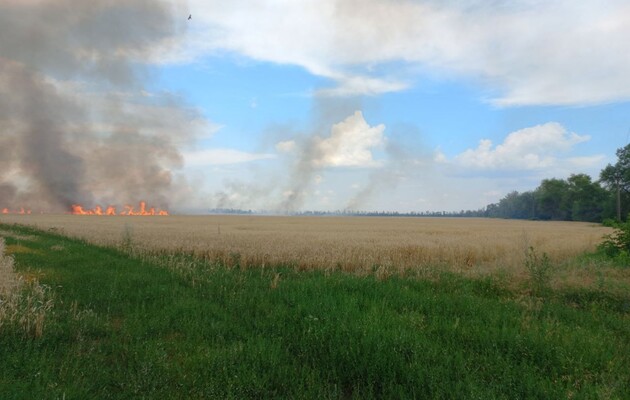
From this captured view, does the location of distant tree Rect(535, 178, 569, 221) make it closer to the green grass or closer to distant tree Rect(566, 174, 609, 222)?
distant tree Rect(566, 174, 609, 222)

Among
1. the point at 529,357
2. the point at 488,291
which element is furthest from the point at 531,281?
the point at 529,357

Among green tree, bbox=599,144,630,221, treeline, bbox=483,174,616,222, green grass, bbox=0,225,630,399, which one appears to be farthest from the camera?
treeline, bbox=483,174,616,222

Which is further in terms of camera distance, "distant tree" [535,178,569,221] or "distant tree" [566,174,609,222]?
"distant tree" [535,178,569,221]

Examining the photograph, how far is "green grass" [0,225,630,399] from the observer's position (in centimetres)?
512

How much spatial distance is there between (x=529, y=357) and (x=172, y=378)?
5.29 m

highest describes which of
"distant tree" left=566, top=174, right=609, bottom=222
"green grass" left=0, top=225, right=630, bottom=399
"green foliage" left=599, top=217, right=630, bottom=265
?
"distant tree" left=566, top=174, right=609, bottom=222

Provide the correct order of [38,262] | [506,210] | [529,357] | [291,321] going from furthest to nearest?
[506,210] → [38,262] → [291,321] → [529,357]

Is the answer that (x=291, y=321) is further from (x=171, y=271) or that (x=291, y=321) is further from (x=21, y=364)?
(x=171, y=271)

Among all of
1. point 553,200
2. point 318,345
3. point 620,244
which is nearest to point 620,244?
point 620,244

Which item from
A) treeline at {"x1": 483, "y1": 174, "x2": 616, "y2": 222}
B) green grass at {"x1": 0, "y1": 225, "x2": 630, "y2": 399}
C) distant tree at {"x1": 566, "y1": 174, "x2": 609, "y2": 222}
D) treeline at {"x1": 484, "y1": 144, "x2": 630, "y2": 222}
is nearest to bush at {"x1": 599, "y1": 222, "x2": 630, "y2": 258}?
green grass at {"x1": 0, "y1": 225, "x2": 630, "y2": 399}

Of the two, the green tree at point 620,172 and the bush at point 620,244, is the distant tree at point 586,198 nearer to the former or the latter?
the green tree at point 620,172

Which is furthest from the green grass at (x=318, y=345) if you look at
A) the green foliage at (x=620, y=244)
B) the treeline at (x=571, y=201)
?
the treeline at (x=571, y=201)

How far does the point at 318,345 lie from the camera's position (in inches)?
253

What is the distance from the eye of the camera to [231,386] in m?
4.99
